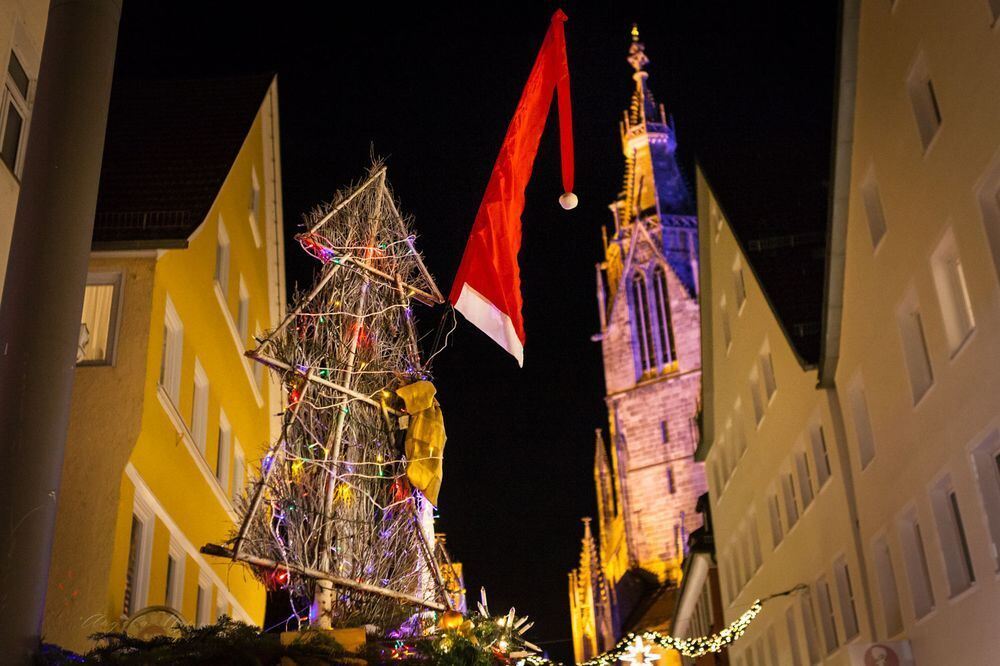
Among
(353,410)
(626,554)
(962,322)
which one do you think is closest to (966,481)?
(962,322)

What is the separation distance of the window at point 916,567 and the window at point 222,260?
10437mm

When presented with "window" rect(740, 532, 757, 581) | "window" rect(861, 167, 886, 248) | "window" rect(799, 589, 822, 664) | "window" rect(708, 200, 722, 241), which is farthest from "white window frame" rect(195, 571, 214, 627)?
"window" rect(708, 200, 722, 241)

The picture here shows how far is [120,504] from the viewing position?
43.2 ft

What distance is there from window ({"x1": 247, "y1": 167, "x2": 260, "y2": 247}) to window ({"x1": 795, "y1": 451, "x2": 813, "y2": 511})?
34.3 ft

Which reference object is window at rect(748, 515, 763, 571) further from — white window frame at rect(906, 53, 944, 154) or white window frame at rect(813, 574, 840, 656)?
white window frame at rect(906, 53, 944, 154)

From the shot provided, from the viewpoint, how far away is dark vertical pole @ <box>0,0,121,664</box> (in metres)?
6.48

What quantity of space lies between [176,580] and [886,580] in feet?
32.7

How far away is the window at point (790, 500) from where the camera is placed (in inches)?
909

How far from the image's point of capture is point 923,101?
15023mm

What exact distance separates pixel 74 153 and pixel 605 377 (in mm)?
68183

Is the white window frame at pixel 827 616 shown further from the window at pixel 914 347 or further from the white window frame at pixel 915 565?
the window at pixel 914 347

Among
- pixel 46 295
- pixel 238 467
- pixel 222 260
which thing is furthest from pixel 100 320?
pixel 46 295

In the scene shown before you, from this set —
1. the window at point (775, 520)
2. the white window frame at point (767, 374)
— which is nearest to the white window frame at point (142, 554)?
the white window frame at point (767, 374)

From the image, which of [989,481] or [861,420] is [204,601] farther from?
[989,481]
